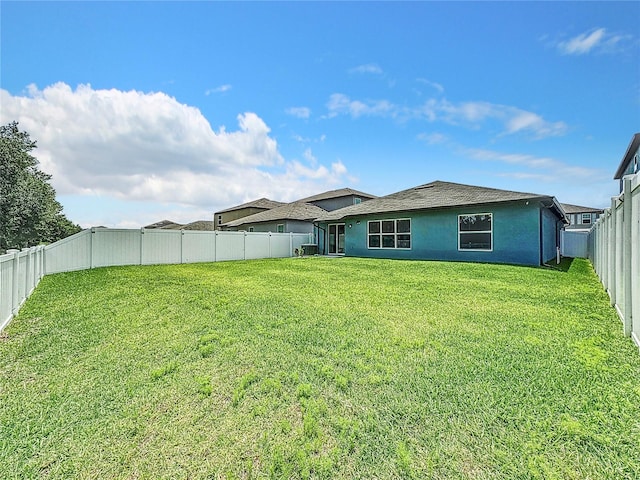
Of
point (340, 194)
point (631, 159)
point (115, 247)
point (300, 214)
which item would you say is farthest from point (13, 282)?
point (631, 159)

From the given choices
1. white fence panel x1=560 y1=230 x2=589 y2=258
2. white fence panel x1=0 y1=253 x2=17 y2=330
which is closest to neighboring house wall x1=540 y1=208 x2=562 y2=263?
white fence panel x1=560 y1=230 x2=589 y2=258

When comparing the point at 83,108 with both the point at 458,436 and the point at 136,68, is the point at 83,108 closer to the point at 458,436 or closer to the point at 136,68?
the point at 136,68

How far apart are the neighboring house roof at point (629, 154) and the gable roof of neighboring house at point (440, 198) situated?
1047cm

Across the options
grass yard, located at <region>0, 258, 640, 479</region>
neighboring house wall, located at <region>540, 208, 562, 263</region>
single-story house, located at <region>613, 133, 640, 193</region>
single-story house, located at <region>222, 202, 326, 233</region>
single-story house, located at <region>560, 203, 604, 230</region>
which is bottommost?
grass yard, located at <region>0, 258, 640, 479</region>

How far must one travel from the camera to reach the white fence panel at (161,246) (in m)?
14.5

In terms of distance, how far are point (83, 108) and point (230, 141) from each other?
6196 mm

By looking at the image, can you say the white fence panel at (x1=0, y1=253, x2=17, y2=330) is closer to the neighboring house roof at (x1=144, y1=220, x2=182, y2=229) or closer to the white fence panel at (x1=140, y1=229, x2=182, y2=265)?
the white fence panel at (x1=140, y1=229, x2=182, y2=265)

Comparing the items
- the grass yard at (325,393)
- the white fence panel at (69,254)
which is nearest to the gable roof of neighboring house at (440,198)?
the grass yard at (325,393)

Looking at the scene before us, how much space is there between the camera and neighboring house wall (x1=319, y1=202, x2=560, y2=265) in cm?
1265

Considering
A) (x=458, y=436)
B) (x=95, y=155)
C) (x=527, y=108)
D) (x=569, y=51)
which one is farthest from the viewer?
(x=95, y=155)

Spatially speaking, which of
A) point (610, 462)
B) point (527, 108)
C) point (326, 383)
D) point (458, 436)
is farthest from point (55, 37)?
point (527, 108)

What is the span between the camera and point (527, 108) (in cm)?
1488

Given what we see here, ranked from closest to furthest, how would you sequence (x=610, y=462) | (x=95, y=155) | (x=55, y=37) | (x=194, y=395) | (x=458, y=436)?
(x=610, y=462)
(x=458, y=436)
(x=194, y=395)
(x=55, y=37)
(x=95, y=155)

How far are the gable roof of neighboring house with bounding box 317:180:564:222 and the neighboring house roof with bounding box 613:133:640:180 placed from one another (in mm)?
10467
